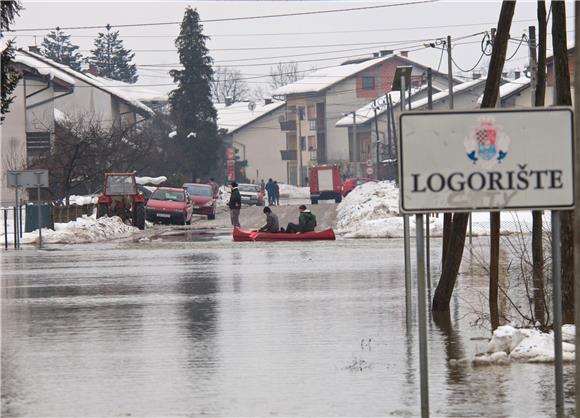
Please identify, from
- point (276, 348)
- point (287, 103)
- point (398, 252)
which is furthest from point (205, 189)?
point (287, 103)

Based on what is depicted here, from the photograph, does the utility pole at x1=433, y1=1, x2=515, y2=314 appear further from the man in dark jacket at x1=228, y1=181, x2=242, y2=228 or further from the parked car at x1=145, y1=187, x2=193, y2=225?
the parked car at x1=145, y1=187, x2=193, y2=225

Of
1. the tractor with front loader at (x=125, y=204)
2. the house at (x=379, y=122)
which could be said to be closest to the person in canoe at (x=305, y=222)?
the tractor with front loader at (x=125, y=204)

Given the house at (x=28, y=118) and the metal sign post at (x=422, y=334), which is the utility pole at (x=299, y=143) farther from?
the metal sign post at (x=422, y=334)

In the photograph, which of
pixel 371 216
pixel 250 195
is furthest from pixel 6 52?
pixel 250 195

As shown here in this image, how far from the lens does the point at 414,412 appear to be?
10.5 m

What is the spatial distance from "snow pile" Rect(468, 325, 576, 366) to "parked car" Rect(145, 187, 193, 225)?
3937 centimetres

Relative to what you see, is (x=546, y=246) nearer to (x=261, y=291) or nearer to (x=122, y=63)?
(x=261, y=291)

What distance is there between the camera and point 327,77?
422 feet

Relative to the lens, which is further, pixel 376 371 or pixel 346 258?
pixel 346 258

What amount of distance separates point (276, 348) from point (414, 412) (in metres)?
4.28

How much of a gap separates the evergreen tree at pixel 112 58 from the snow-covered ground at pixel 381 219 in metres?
105

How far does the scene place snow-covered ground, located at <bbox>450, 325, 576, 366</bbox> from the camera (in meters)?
12.9

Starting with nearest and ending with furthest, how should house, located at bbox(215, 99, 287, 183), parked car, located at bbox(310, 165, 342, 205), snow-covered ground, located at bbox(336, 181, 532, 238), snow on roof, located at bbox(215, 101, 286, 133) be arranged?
1. snow-covered ground, located at bbox(336, 181, 532, 238)
2. parked car, located at bbox(310, 165, 342, 205)
3. snow on roof, located at bbox(215, 101, 286, 133)
4. house, located at bbox(215, 99, 287, 183)

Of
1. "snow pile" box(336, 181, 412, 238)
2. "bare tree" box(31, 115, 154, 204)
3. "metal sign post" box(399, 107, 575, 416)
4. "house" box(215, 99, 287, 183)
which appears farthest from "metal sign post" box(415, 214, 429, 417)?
"house" box(215, 99, 287, 183)
